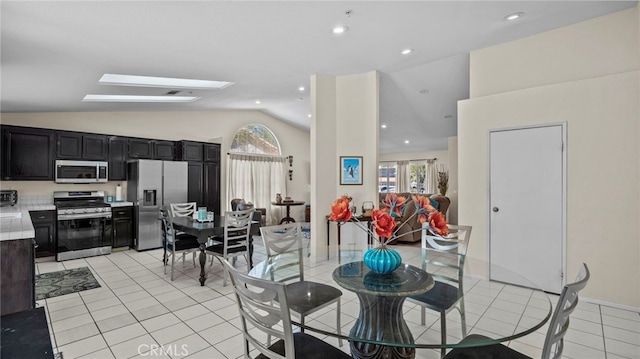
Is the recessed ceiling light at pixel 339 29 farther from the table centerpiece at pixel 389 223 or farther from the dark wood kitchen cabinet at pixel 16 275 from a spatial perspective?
the dark wood kitchen cabinet at pixel 16 275

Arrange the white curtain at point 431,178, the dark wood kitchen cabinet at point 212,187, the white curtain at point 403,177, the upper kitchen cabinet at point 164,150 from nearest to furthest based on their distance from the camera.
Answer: the upper kitchen cabinet at point 164,150, the dark wood kitchen cabinet at point 212,187, the white curtain at point 431,178, the white curtain at point 403,177

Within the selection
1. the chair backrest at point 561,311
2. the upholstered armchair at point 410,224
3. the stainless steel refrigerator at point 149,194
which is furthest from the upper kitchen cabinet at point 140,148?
the chair backrest at point 561,311

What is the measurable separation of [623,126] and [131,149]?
7460mm

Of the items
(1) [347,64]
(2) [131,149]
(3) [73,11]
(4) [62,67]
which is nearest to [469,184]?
Answer: (1) [347,64]

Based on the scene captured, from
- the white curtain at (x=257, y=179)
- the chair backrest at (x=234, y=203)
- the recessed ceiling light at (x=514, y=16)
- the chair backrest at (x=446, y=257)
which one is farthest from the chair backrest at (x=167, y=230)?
the recessed ceiling light at (x=514, y=16)

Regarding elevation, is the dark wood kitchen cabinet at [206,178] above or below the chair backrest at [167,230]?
above

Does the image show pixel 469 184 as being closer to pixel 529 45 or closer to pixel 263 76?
pixel 529 45

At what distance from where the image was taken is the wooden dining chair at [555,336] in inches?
49.5

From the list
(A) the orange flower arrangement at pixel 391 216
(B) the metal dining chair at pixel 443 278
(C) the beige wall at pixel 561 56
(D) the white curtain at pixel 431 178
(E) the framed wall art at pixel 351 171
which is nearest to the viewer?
(A) the orange flower arrangement at pixel 391 216

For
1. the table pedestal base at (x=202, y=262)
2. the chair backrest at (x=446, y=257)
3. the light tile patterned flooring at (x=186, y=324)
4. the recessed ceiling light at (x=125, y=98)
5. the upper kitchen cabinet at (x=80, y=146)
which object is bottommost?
the light tile patterned flooring at (x=186, y=324)

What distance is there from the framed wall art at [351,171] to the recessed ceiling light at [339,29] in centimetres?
223

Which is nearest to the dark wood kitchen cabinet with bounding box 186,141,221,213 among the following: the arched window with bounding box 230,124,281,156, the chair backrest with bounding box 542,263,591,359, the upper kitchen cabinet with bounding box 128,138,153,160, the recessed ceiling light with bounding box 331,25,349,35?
the upper kitchen cabinet with bounding box 128,138,153,160

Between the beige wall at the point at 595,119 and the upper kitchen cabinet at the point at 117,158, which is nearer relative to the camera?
the beige wall at the point at 595,119

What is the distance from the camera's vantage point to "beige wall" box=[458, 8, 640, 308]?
309 cm
